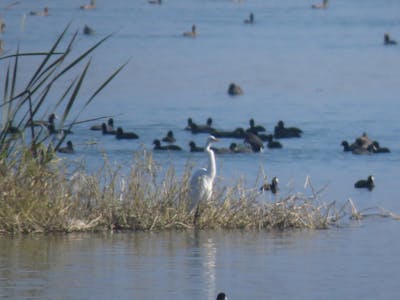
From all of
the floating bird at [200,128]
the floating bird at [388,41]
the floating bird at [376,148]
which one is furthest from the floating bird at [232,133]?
the floating bird at [388,41]

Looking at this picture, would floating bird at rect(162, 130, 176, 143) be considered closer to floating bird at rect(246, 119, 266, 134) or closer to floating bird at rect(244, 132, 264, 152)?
floating bird at rect(244, 132, 264, 152)

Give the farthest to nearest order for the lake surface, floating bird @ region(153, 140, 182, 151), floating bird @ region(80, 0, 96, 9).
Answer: floating bird @ region(80, 0, 96, 9) < floating bird @ region(153, 140, 182, 151) < the lake surface

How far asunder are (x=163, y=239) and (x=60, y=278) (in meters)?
2.42

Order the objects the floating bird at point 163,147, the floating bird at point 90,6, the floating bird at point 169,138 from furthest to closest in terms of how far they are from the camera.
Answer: the floating bird at point 90,6 < the floating bird at point 169,138 < the floating bird at point 163,147

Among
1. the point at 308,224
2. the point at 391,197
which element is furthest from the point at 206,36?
the point at 308,224

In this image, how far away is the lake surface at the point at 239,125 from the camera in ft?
36.3

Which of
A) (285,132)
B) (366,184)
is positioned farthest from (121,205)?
(285,132)

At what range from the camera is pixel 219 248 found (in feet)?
41.9

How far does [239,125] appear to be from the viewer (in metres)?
30.4

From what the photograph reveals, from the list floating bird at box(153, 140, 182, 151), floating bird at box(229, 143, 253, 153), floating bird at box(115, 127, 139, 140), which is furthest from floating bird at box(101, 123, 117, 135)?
floating bird at box(229, 143, 253, 153)

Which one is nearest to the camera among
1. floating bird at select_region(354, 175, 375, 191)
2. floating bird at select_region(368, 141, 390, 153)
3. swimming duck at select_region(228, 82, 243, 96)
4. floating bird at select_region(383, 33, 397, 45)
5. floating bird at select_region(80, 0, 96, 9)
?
floating bird at select_region(354, 175, 375, 191)

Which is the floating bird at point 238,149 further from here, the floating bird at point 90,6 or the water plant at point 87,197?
the floating bird at point 90,6

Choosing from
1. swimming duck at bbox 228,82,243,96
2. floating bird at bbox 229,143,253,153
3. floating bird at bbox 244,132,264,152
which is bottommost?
floating bird at bbox 229,143,253,153

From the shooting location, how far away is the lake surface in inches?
436
